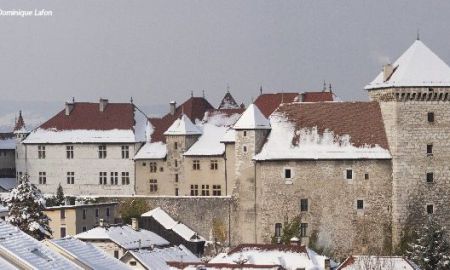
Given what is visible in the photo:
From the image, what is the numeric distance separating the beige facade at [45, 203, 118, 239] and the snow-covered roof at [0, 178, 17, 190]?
16.1m

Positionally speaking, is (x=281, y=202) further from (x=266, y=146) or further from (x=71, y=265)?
(x=71, y=265)

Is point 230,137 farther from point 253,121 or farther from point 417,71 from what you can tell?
point 417,71

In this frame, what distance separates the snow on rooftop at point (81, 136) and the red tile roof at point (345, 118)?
1452 cm

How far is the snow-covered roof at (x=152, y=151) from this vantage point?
277ft

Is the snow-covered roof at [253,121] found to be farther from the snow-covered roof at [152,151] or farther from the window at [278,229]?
the snow-covered roof at [152,151]

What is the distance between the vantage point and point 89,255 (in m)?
38.8

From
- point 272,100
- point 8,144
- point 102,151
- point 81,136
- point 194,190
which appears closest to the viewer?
point 194,190

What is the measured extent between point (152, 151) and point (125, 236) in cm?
1714

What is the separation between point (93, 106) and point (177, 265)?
3649 cm

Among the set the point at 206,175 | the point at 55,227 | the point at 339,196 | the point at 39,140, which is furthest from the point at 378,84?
the point at 39,140

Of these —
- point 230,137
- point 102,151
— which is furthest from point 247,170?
point 102,151

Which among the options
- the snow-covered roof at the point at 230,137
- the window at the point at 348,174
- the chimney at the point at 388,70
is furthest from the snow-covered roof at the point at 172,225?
the chimney at the point at 388,70

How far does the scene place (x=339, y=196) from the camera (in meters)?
72.4

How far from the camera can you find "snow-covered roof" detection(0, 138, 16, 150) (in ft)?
317
